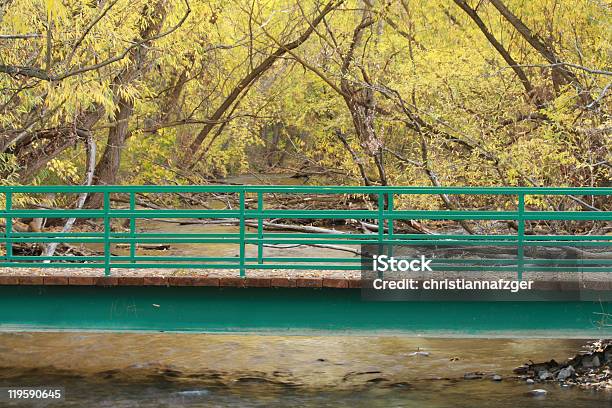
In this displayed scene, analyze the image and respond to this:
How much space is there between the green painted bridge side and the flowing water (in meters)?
2.56


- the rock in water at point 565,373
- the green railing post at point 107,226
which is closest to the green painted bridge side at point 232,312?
the green railing post at point 107,226

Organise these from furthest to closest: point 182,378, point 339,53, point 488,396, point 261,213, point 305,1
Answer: point 305,1, point 339,53, point 182,378, point 488,396, point 261,213

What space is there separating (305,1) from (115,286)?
55.3ft

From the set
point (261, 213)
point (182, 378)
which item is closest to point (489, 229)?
point (182, 378)

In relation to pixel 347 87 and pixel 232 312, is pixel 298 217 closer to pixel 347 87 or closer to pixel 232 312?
pixel 232 312

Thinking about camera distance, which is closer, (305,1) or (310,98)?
(305,1)

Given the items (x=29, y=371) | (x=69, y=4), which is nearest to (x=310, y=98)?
A: (x=69, y=4)

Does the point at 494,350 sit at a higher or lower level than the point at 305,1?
lower

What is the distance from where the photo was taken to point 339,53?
23.8 metres

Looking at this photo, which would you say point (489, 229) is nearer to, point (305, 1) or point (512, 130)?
point (512, 130)

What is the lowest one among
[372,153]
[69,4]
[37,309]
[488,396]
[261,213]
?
[488,396]

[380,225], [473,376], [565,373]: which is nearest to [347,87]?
[473,376]

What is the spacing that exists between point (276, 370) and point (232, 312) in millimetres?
5154

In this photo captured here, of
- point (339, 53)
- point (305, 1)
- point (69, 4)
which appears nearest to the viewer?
point (69, 4)
